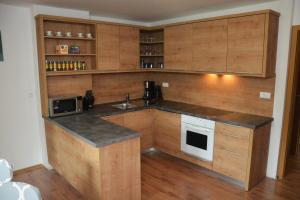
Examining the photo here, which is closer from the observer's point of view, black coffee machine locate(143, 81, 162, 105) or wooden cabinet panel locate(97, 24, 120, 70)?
wooden cabinet panel locate(97, 24, 120, 70)

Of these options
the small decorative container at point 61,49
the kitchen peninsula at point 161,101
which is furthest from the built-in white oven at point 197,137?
the small decorative container at point 61,49

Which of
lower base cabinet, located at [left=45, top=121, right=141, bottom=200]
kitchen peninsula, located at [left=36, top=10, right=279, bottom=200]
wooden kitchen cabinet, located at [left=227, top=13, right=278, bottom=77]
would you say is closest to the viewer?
lower base cabinet, located at [left=45, top=121, right=141, bottom=200]

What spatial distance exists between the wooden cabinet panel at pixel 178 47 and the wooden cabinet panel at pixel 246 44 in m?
0.71

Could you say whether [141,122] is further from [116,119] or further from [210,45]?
[210,45]

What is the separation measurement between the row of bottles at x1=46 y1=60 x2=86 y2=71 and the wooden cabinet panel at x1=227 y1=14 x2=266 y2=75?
223 cm

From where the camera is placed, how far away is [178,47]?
3.93 meters

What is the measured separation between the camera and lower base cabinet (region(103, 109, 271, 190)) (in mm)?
2955

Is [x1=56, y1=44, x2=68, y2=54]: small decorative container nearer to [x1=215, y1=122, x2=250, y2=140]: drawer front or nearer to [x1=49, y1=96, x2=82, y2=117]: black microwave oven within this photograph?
[x1=49, y1=96, x2=82, y2=117]: black microwave oven

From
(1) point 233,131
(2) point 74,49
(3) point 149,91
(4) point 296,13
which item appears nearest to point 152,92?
(3) point 149,91

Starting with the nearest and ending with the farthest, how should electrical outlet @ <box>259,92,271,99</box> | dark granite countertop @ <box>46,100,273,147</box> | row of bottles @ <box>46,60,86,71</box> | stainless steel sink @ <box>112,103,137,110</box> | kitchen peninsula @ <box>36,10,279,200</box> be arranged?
dark granite countertop @ <box>46,100,273,147</box>
kitchen peninsula @ <box>36,10,279,200</box>
electrical outlet @ <box>259,92,271,99</box>
row of bottles @ <box>46,60,86,71</box>
stainless steel sink @ <box>112,103,137,110</box>

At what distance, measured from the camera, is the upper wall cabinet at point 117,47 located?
378cm

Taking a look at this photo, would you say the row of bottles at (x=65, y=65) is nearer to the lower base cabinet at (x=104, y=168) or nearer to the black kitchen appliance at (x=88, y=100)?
the black kitchen appliance at (x=88, y=100)

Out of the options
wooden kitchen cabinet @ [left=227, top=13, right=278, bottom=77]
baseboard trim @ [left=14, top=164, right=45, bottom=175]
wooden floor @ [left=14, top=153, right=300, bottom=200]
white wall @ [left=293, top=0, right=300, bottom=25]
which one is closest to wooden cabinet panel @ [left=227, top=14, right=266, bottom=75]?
wooden kitchen cabinet @ [left=227, top=13, right=278, bottom=77]

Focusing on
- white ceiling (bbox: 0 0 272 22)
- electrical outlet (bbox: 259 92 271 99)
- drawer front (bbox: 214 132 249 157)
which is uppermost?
white ceiling (bbox: 0 0 272 22)
